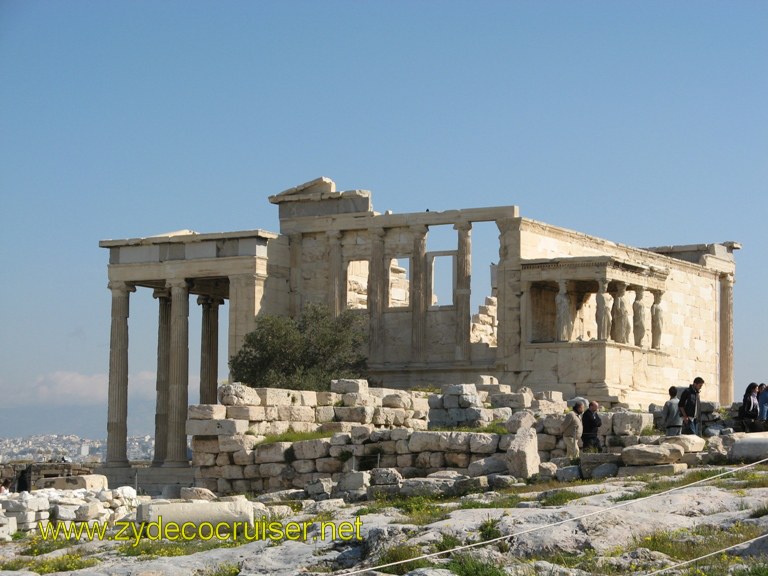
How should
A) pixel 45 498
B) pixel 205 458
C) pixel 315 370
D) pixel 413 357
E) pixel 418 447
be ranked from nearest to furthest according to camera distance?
pixel 45 498, pixel 418 447, pixel 205 458, pixel 315 370, pixel 413 357

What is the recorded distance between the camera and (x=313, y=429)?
92.9 feet

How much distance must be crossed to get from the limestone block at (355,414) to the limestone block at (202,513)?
970cm

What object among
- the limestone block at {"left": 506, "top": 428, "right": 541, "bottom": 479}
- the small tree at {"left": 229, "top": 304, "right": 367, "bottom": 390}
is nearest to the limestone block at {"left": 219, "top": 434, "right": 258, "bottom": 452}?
the limestone block at {"left": 506, "top": 428, "right": 541, "bottom": 479}

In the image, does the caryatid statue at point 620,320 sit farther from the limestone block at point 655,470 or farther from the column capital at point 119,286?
the limestone block at point 655,470

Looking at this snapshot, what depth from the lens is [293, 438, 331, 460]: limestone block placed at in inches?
1041

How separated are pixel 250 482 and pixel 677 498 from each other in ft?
34.9

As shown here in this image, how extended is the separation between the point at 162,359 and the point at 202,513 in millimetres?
26503

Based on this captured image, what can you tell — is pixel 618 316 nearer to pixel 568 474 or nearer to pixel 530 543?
pixel 568 474

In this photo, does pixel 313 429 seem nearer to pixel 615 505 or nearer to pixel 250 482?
pixel 250 482

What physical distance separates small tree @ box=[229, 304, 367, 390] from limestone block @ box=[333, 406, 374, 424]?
9439 mm

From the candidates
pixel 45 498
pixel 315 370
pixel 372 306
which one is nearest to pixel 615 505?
pixel 45 498

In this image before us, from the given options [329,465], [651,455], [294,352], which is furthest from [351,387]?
[651,455]

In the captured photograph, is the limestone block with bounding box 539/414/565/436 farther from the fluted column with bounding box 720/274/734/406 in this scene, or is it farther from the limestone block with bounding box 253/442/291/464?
the fluted column with bounding box 720/274/734/406

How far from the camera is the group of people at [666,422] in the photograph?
955 inches
